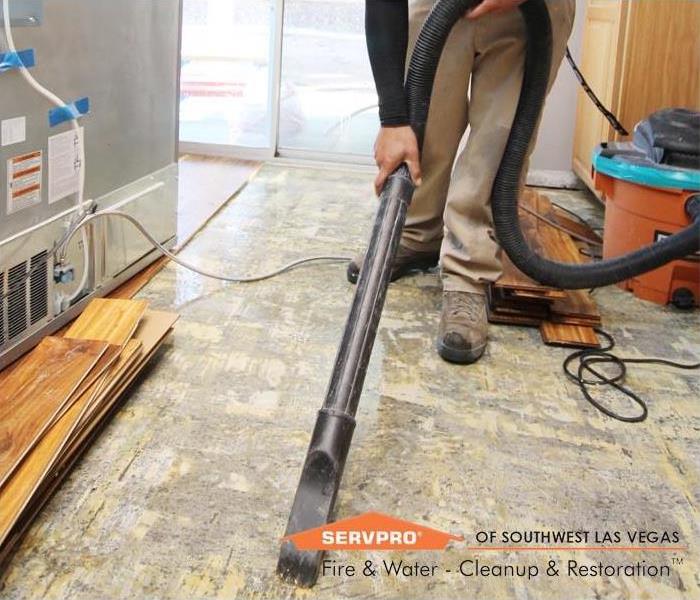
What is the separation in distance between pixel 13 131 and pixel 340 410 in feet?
2.68

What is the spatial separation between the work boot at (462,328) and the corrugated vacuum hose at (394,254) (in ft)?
0.46

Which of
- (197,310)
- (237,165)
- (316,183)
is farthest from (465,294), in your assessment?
(237,165)

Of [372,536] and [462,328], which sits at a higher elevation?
[462,328]

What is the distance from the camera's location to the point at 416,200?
207 centimetres

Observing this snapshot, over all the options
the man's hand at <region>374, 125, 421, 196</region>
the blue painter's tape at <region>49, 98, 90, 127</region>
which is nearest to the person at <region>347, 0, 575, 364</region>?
the man's hand at <region>374, 125, 421, 196</region>

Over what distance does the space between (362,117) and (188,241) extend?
158 cm

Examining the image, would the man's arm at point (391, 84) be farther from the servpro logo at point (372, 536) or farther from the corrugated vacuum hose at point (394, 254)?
the servpro logo at point (372, 536)

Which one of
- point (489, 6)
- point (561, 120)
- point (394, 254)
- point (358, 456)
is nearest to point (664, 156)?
point (489, 6)

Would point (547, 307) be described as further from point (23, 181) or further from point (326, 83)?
point (326, 83)

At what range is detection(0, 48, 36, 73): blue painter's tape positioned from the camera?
136 cm

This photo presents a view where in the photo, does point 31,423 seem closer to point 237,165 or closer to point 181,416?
point 181,416

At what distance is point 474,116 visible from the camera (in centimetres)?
185

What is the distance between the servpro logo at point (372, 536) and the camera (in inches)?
41.4

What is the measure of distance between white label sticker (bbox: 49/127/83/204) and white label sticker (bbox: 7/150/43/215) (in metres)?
0.04
